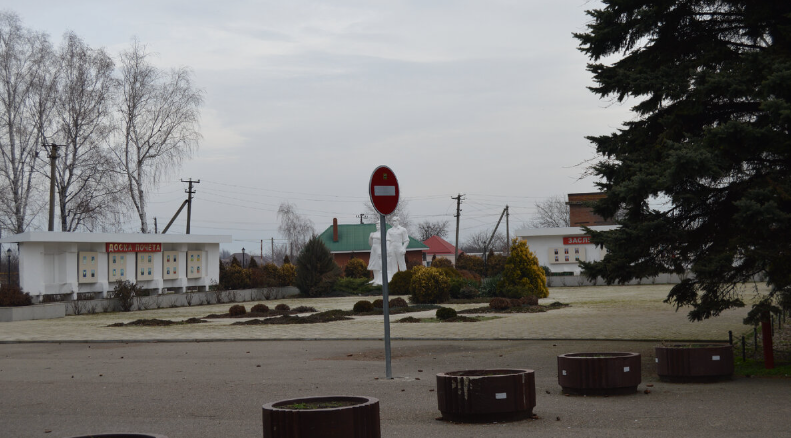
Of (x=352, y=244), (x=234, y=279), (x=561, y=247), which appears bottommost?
(x=234, y=279)

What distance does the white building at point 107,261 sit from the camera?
33.3m

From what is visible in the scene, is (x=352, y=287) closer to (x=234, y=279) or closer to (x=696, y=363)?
(x=234, y=279)

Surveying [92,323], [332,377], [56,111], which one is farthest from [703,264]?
[56,111]

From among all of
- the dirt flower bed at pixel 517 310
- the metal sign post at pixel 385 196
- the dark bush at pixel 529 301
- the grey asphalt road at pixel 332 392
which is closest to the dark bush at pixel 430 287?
the dark bush at pixel 529 301

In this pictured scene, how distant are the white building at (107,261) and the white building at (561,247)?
21.6 m

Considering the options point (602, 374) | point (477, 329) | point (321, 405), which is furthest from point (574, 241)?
point (321, 405)

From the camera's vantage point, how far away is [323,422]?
5434 millimetres

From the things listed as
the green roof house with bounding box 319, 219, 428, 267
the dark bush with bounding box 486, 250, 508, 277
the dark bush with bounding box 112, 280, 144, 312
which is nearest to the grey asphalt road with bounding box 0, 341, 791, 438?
the dark bush with bounding box 112, 280, 144, 312

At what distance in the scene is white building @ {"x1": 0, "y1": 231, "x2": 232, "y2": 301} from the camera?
3328 cm

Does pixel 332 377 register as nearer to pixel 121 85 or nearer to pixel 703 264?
pixel 703 264

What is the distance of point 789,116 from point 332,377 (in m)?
6.79

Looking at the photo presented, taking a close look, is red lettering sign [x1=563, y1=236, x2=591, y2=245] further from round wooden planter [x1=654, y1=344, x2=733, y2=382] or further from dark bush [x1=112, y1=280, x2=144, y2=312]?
round wooden planter [x1=654, y1=344, x2=733, y2=382]

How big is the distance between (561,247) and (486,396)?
148 ft

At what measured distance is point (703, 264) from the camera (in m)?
10.2
